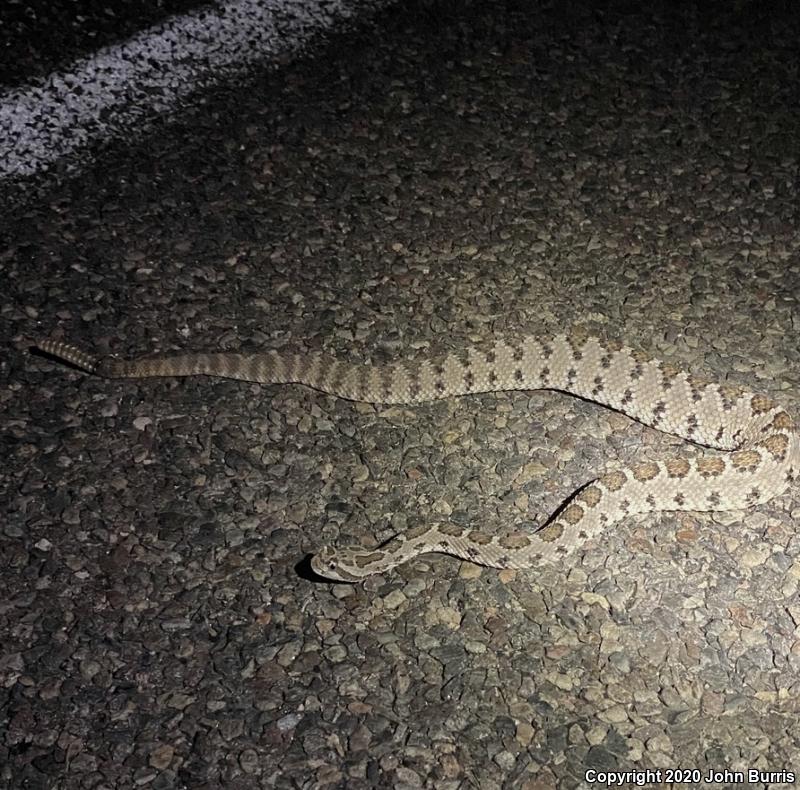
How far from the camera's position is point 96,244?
6.82 meters

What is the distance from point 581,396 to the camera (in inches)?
240

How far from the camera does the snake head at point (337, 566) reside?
4934 mm

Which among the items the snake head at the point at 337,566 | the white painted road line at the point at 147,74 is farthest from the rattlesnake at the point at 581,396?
the white painted road line at the point at 147,74

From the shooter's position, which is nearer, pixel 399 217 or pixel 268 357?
pixel 268 357

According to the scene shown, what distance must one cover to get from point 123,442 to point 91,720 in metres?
1.61

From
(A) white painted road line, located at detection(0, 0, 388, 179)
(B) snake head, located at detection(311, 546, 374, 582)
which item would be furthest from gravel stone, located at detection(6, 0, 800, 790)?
(A) white painted road line, located at detection(0, 0, 388, 179)

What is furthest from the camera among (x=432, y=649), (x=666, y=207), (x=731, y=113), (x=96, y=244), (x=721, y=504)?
(x=731, y=113)

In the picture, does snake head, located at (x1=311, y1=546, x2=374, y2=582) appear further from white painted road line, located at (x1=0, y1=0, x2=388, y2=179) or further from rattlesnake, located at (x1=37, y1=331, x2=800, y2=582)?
white painted road line, located at (x1=0, y1=0, x2=388, y2=179)

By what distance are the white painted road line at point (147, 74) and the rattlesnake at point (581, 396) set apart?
214 centimetres

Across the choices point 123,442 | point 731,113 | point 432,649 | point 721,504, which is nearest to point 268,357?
point 123,442

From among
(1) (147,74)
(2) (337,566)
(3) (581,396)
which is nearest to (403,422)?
(3) (581,396)

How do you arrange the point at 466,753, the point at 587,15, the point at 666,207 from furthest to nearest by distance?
the point at 587,15
the point at 666,207
the point at 466,753

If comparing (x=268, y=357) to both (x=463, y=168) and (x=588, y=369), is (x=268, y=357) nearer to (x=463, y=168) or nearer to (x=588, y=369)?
(x=588, y=369)

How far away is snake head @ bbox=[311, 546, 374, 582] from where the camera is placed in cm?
493
